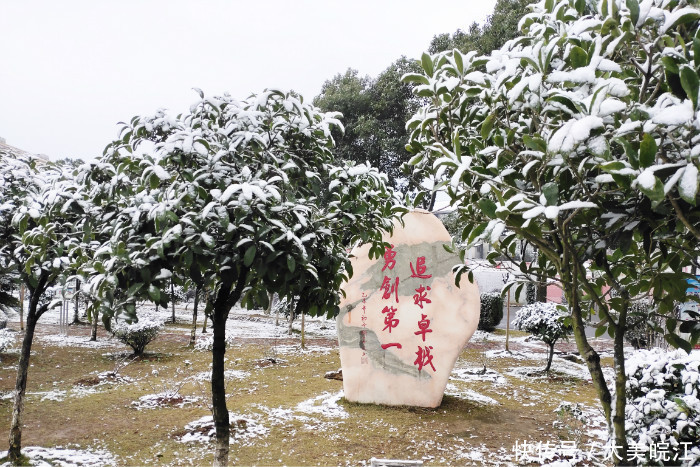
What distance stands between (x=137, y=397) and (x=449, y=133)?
581 cm

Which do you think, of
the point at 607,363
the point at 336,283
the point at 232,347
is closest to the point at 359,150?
the point at 232,347

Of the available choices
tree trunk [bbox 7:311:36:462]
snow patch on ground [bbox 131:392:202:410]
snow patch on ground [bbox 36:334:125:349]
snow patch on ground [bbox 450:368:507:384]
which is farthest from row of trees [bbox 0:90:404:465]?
snow patch on ground [bbox 36:334:125:349]

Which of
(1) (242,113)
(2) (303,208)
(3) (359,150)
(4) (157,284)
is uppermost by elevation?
(3) (359,150)

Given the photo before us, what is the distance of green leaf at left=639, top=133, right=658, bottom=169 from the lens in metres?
1.23

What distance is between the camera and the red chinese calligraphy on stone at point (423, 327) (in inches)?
230

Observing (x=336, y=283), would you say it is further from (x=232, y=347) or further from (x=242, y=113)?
(x=232, y=347)

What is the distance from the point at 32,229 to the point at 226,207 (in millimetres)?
2052

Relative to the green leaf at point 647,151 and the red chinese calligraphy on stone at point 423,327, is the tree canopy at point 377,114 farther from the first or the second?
the green leaf at point 647,151

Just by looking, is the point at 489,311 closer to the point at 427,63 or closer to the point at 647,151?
the point at 427,63

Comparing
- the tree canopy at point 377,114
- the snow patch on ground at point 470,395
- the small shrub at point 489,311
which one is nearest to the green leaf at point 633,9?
the snow patch on ground at point 470,395

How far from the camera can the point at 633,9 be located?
1427 millimetres

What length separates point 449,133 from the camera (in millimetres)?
2275

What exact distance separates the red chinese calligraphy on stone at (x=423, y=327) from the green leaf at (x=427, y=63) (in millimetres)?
4273

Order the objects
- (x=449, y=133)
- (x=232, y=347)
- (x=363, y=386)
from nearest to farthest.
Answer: (x=449, y=133), (x=363, y=386), (x=232, y=347)
